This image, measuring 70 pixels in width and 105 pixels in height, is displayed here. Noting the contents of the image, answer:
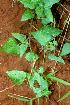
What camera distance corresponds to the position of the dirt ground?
170cm

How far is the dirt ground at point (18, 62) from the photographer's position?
66.8 inches

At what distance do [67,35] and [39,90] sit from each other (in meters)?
0.79

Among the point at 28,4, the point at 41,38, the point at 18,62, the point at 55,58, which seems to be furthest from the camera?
the point at 18,62

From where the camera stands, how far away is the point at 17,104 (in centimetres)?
175

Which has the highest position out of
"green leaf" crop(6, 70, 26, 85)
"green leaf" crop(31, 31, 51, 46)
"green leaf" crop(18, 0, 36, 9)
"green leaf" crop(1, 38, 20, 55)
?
"green leaf" crop(18, 0, 36, 9)

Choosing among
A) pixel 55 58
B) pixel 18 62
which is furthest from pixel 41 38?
pixel 18 62

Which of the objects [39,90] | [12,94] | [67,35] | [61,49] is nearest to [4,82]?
[12,94]

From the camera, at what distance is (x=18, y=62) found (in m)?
1.75

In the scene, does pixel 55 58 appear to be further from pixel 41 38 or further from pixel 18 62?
pixel 18 62

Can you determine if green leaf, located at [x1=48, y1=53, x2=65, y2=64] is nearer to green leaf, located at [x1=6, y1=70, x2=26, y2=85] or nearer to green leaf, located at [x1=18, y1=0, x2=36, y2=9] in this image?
green leaf, located at [x1=6, y1=70, x2=26, y2=85]

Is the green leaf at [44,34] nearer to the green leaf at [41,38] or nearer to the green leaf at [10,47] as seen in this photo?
the green leaf at [41,38]

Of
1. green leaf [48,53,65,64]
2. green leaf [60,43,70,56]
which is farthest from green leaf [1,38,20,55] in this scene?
green leaf [60,43,70,56]

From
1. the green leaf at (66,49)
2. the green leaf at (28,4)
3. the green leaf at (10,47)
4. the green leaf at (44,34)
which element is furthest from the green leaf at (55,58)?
the green leaf at (28,4)

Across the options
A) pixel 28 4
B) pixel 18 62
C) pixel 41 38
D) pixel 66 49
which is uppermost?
pixel 28 4
